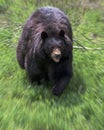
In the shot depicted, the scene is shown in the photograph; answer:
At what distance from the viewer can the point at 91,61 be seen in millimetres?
6141

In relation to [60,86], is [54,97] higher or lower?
lower

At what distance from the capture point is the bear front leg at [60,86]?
17.2 feet

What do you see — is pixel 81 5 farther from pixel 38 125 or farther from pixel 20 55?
pixel 38 125

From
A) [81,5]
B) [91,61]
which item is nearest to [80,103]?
[91,61]

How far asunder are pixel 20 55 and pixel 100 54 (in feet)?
4.19

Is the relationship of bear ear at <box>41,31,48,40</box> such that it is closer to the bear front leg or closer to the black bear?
the black bear

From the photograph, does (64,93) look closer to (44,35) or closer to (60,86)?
(60,86)

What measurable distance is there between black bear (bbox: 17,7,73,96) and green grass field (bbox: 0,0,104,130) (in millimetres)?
190

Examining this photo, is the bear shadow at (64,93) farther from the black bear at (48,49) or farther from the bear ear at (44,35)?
the bear ear at (44,35)

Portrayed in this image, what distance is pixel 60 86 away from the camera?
17.3 feet

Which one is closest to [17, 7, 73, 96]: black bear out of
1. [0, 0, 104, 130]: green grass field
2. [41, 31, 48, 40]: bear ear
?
[41, 31, 48, 40]: bear ear

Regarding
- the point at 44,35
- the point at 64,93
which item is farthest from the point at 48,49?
the point at 64,93

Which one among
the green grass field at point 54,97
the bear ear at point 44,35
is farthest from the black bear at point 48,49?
the green grass field at point 54,97

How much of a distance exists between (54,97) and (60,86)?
0.16 m
